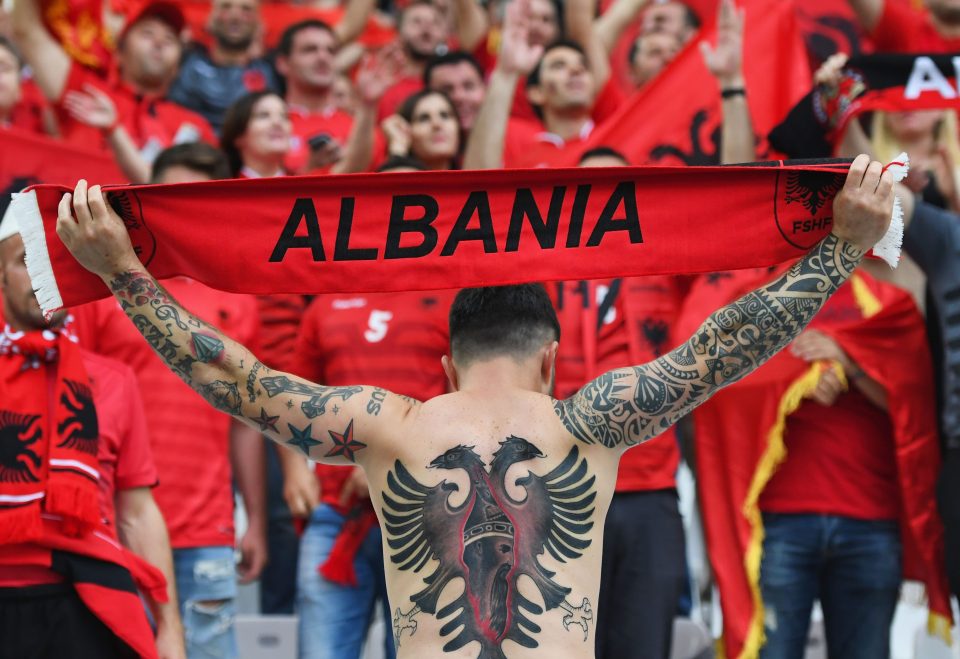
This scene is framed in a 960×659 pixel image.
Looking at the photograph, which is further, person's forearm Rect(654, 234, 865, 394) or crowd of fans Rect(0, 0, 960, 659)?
crowd of fans Rect(0, 0, 960, 659)

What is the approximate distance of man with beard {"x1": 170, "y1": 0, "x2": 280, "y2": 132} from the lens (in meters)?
7.98

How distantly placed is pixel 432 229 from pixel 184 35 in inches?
212

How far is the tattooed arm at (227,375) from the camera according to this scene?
344 cm

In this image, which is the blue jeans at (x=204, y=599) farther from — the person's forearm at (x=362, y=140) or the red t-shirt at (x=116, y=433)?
the person's forearm at (x=362, y=140)

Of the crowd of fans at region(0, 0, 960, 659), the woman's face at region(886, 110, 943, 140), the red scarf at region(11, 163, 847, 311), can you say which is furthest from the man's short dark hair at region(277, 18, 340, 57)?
the red scarf at region(11, 163, 847, 311)

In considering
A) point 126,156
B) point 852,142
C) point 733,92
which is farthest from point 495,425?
point 126,156

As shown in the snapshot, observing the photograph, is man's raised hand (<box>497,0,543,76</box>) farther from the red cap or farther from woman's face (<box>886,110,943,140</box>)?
the red cap

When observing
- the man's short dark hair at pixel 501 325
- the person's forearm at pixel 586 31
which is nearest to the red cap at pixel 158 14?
the person's forearm at pixel 586 31

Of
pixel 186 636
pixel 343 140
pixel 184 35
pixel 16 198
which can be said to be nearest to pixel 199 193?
pixel 16 198

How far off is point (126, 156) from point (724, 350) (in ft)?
12.8

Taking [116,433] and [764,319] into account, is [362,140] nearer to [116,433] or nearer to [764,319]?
Result: [116,433]

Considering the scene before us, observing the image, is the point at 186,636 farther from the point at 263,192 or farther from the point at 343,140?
the point at 343,140

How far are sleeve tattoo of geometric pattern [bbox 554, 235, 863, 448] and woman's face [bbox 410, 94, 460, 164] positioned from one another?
3182 millimetres

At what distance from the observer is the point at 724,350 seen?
3369mm
